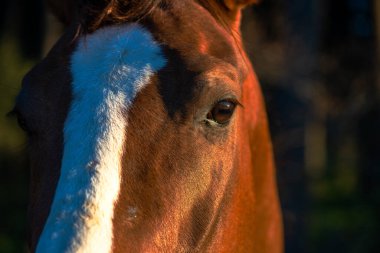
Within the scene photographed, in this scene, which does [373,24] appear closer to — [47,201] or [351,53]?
[351,53]

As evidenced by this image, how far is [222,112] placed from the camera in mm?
2760

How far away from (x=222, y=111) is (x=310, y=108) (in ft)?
14.9

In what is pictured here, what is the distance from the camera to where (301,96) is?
22.8ft

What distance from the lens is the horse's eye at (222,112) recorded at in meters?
2.72

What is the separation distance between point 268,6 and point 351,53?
2.91 m

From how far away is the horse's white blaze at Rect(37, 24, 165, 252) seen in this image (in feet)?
7.40

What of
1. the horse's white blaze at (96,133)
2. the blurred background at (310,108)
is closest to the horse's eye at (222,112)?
the horse's white blaze at (96,133)

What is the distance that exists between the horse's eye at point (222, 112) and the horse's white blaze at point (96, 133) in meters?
0.27

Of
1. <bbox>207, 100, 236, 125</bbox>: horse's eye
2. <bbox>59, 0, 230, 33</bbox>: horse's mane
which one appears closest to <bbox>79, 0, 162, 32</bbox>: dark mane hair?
<bbox>59, 0, 230, 33</bbox>: horse's mane

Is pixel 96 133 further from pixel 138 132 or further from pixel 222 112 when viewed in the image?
pixel 222 112

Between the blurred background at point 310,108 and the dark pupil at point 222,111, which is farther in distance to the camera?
the blurred background at point 310,108

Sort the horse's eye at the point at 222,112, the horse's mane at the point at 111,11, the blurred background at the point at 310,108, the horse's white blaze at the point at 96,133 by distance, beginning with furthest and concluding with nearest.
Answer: the blurred background at the point at 310,108, the horse's mane at the point at 111,11, the horse's eye at the point at 222,112, the horse's white blaze at the point at 96,133

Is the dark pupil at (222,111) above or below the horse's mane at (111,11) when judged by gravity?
below

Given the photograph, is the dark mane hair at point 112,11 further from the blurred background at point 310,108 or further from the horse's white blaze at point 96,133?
the blurred background at point 310,108
